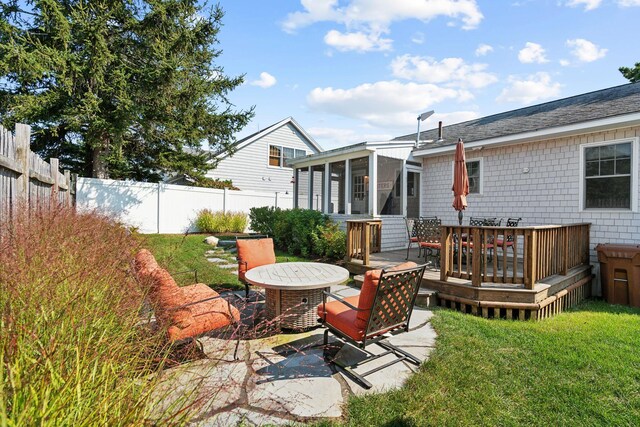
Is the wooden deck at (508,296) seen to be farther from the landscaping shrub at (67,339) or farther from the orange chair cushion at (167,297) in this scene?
the landscaping shrub at (67,339)

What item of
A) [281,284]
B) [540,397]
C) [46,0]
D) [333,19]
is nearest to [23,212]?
[281,284]

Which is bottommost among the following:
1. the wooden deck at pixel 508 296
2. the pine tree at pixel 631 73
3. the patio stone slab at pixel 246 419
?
the patio stone slab at pixel 246 419

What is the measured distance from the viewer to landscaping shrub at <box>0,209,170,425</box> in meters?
1.04

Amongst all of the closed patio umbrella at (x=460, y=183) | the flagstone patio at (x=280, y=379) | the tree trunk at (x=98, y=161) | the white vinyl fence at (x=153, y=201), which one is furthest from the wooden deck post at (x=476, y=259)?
the tree trunk at (x=98, y=161)

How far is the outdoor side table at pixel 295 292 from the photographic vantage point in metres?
3.54

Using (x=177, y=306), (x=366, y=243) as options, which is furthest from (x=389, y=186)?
(x=177, y=306)

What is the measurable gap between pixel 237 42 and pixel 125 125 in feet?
16.5

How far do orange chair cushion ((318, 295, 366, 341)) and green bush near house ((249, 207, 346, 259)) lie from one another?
4.45 meters

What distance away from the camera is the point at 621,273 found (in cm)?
593

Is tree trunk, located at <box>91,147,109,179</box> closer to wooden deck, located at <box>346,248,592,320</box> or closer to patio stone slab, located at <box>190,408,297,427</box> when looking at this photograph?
wooden deck, located at <box>346,248,592,320</box>

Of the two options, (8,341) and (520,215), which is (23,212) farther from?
(520,215)

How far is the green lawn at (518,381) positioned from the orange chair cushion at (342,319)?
0.55 m

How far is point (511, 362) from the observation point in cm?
319

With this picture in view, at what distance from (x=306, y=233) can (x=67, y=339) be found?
7.39 m
